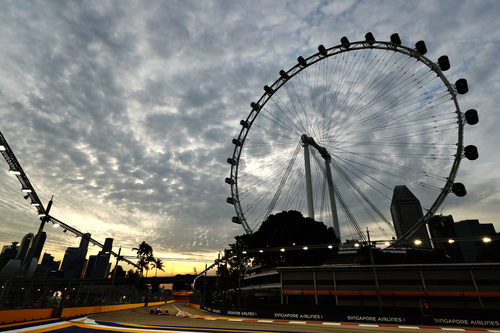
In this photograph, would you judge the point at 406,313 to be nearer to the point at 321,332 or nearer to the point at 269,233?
the point at 321,332

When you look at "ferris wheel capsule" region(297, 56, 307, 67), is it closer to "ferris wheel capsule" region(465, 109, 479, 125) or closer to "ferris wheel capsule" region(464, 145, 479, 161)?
"ferris wheel capsule" region(465, 109, 479, 125)

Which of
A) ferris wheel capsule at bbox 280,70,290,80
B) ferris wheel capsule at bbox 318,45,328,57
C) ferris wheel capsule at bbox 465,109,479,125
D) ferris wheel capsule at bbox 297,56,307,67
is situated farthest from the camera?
ferris wheel capsule at bbox 280,70,290,80

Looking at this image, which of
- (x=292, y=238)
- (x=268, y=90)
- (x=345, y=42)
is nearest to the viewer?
(x=345, y=42)

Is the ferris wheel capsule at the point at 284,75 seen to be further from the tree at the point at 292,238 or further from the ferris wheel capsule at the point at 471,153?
the ferris wheel capsule at the point at 471,153

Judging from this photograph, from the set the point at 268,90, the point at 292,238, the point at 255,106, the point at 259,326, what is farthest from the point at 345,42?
the point at 259,326

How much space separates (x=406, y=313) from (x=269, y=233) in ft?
101

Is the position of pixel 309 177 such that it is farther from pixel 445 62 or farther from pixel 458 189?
Answer: pixel 445 62

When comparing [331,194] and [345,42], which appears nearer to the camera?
[345,42]

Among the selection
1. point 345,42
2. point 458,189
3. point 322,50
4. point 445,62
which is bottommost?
point 458,189

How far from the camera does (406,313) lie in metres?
Answer: 23.8

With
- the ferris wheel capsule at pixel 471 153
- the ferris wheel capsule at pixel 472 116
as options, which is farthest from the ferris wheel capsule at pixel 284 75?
the ferris wheel capsule at pixel 471 153

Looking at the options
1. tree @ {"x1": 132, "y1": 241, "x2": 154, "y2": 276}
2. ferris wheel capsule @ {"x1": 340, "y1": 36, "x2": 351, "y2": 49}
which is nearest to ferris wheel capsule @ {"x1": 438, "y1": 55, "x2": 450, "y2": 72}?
ferris wheel capsule @ {"x1": 340, "y1": 36, "x2": 351, "y2": 49}

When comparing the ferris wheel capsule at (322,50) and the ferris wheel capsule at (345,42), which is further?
the ferris wheel capsule at (322,50)

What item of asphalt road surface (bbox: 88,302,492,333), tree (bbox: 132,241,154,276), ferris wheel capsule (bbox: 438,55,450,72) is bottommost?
asphalt road surface (bbox: 88,302,492,333)
